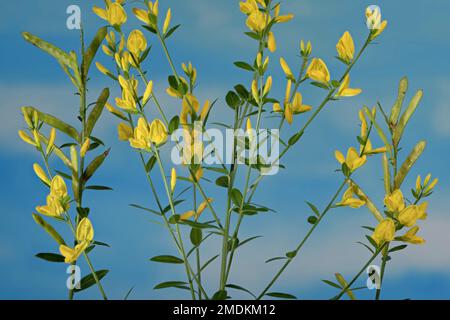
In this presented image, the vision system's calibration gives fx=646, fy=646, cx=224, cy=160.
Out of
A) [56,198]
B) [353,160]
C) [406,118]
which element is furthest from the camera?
[406,118]

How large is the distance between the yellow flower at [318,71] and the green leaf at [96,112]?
1.64 ft

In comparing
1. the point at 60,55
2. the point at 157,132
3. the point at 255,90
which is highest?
the point at 60,55

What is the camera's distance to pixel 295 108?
5.27ft

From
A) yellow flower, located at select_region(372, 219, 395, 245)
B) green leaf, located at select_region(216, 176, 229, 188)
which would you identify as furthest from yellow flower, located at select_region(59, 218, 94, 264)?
yellow flower, located at select_region(372, 219, 395, 245)

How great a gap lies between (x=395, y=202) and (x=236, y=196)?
38 cm

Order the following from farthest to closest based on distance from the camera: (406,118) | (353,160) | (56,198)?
(406,118), (353,160), (56,198)

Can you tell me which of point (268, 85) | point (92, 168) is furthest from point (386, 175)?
point (92, 168)

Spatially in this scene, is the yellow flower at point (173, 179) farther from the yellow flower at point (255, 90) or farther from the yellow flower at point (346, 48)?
the yellow flower at point (346, 48)

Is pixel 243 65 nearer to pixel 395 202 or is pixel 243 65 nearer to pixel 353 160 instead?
pixel 353 160

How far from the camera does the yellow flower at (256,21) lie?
5.11 ft

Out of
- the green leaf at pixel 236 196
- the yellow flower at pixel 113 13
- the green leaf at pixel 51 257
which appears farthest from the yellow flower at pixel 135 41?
the green leaf at pixel 51 257

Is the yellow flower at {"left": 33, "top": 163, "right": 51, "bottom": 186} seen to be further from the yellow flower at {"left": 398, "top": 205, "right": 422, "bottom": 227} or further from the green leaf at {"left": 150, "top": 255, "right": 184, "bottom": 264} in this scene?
the yellow flower at {"left": 398, "top": 205, "right": 422, "bottom": 227}

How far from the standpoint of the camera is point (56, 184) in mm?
1451
